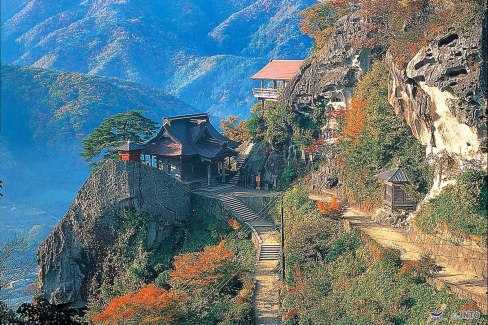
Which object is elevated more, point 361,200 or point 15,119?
point 15,119

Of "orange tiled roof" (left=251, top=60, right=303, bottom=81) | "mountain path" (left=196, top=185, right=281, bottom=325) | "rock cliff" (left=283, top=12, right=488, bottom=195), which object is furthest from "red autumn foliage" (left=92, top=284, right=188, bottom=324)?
"orange tiled roof" (left=251, top=60, right=303, bottom=81)

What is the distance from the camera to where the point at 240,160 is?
3506 centimetres

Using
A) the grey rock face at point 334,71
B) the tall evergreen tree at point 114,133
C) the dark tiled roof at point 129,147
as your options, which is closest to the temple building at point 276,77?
the grey rock face at point 334,71

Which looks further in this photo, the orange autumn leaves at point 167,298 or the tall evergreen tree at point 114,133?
the tall evergreen tree at point 114,133

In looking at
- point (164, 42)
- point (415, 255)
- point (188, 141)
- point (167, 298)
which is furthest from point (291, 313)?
point (164, 42)

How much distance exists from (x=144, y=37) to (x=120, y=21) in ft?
17.8

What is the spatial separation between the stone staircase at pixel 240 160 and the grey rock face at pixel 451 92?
43.9 feet

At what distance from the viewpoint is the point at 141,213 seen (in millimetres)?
30000

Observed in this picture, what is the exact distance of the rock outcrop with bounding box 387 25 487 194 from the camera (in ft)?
58.1

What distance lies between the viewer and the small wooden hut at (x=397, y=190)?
22641 millimetres

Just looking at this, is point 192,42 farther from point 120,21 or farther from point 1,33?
point 1,33

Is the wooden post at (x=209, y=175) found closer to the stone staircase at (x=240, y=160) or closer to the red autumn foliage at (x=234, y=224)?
the stone staircase at (x=240, y=160)

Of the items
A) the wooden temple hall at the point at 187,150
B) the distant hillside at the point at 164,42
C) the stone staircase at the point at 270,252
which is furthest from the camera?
the distant hillside at the point at 164,42

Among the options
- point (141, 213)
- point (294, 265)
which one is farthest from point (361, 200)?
point (141, 213)
